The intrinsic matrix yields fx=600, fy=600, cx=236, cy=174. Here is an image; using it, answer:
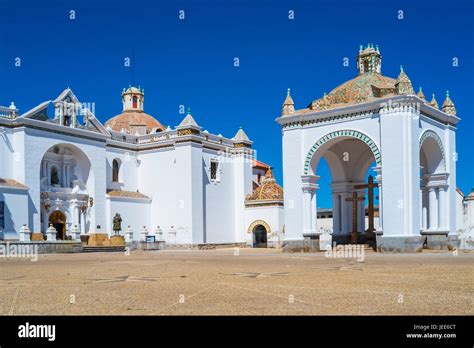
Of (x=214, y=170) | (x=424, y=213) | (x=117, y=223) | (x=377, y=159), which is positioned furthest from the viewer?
(x=214, y=170)

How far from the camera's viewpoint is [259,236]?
35906 millimetres

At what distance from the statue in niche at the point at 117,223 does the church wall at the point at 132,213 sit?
0.19 m

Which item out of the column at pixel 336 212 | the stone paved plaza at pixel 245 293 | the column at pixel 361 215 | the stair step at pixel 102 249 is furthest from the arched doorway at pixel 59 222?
the stone paved plaza at pixel 245 293

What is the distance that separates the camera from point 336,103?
22.8 meters

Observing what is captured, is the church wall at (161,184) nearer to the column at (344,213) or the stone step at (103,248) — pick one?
the stone step at (103,248)

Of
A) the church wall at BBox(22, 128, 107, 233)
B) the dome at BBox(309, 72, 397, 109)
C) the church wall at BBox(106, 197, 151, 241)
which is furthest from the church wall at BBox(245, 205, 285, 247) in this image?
the dome at BBox(309, 72, 397, 109)

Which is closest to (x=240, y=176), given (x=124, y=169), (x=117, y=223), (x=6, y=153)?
(x=124, y=169)

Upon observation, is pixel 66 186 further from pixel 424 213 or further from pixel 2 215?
pixel 424 213

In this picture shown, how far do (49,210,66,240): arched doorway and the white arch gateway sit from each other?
Answer: 13.7m

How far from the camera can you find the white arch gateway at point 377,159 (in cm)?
2048

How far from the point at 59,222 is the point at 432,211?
733 inches

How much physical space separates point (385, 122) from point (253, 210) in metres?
16.2
